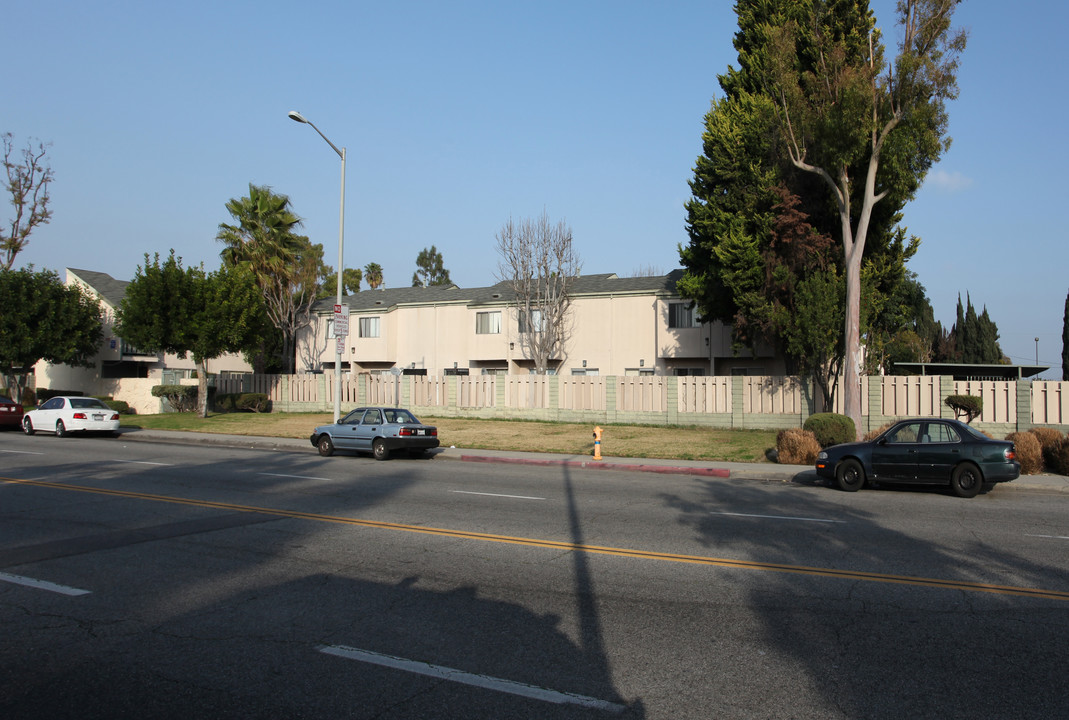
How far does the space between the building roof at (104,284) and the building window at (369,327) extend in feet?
47.2

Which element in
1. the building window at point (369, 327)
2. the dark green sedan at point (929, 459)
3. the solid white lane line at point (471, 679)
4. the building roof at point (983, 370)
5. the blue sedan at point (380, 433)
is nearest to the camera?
the solid white lane line at point (471, 679)

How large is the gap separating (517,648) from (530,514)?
6217mm

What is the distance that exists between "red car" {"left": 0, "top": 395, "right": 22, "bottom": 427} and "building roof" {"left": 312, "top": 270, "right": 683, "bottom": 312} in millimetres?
17468

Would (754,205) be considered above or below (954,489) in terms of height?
above

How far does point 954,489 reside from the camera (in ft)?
46.4

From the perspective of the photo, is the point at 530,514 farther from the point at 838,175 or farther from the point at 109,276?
the point at 109,276

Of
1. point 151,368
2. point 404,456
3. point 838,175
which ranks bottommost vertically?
point 404,456

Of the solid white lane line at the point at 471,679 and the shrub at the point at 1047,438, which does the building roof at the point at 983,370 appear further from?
the solid white lane line at the point at 471,679

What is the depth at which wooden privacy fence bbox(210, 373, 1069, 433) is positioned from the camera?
23406 mm

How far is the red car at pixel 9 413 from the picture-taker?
99.8 ft

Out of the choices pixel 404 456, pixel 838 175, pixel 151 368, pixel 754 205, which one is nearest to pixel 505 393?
pixel 404 456

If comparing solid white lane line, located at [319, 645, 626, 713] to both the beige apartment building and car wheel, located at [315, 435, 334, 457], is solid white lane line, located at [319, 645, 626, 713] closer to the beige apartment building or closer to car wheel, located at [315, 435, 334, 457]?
car wheel, located at [315, 435, 334, 457]

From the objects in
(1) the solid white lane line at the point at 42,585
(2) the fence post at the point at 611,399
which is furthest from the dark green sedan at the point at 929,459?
(2) the fence post at the point at 611,399

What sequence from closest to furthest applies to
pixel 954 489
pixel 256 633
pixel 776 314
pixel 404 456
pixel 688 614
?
pixel 256 633, pixel 688 614, pixel 954 489, pixel 404 456, pixel 776 314
